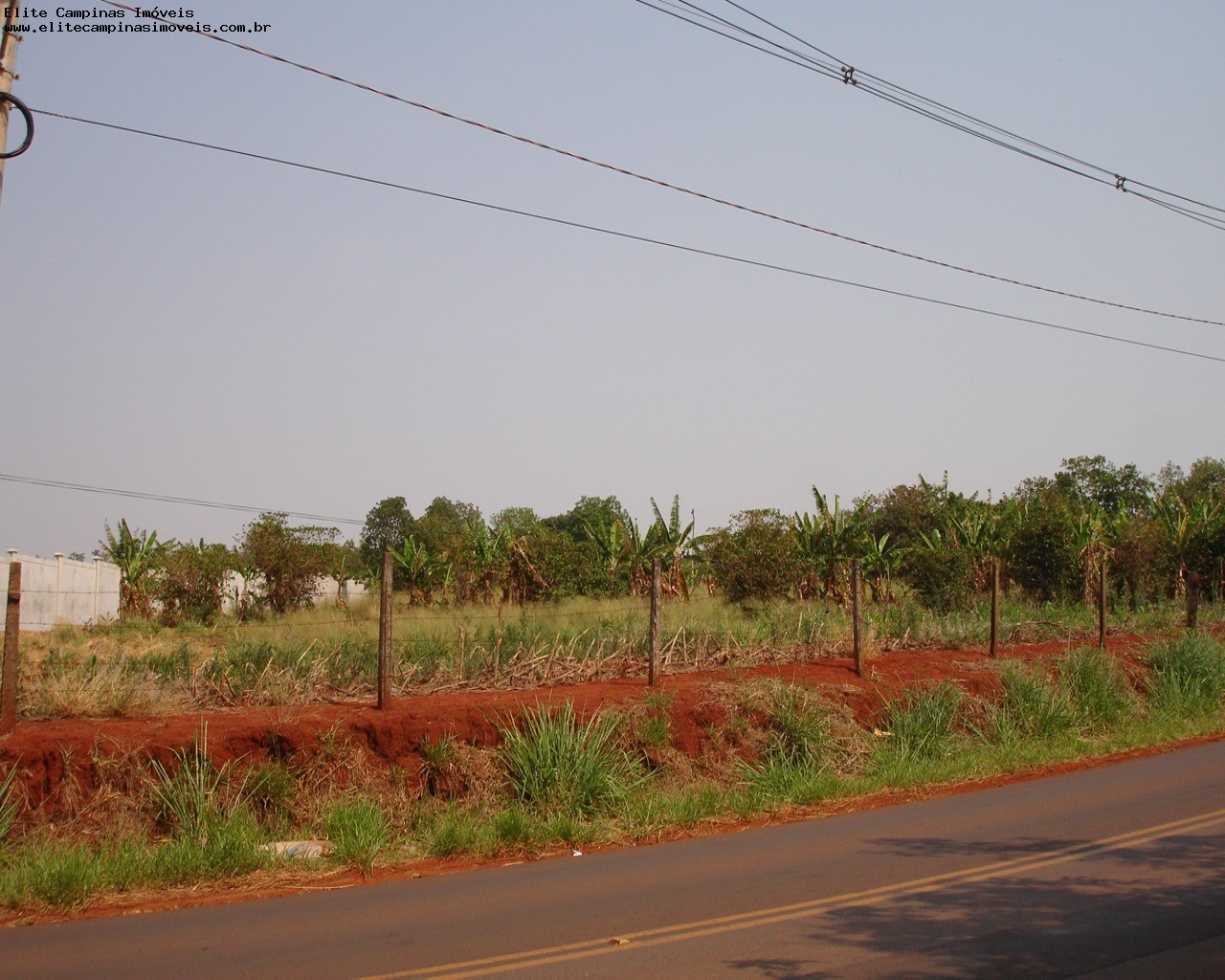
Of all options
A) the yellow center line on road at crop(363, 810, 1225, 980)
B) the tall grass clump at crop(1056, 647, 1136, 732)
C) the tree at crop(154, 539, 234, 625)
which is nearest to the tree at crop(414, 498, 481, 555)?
the tree at crop(154, 539, 234, 625)

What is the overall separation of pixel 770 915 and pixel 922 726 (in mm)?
9191

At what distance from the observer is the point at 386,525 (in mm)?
79125

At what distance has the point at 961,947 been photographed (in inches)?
245

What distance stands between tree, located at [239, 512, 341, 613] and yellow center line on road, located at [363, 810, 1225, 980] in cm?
3118

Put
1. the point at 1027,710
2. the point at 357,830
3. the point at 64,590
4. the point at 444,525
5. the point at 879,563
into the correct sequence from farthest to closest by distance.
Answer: the point at 444,525
the point at 879,563
the point at 64,590
the point at 1027,710
the point at 357,830

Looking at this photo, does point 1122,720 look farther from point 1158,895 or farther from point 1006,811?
point 1158,895

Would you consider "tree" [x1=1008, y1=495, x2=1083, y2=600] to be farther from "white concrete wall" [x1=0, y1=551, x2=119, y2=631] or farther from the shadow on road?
the shadow on road

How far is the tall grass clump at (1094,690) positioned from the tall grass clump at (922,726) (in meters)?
2.36

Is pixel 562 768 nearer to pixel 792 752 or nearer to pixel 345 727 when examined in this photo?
pixel 345 727

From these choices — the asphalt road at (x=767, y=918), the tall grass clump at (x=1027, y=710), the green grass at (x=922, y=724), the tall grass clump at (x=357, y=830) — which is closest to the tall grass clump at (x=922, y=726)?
the green grass at (x=922, y=724)

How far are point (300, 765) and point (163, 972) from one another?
5.26 m

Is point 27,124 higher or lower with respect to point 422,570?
higher

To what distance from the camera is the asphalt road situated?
6.16m

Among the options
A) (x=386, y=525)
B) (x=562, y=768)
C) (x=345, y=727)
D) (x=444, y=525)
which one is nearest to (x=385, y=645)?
(x=345, y=727)
